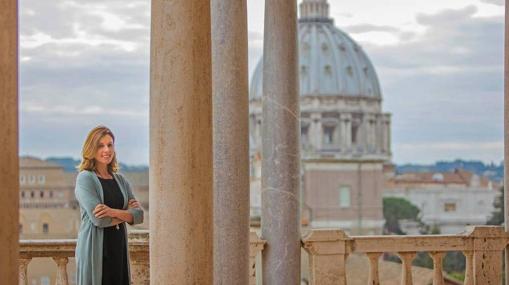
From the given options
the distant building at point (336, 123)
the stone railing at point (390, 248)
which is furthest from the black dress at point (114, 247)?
the distant building at point (336, 123)

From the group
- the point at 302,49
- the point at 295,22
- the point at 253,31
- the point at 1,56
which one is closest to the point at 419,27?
the point at 302,49

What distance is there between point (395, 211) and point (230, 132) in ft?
594

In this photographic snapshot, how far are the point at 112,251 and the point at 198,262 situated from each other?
5.05 feet

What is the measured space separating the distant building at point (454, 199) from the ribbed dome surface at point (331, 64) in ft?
58.1

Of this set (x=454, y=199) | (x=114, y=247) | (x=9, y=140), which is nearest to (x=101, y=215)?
(x=114, y=247)

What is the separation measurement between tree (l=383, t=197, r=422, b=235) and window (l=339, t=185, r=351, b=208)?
257 inches

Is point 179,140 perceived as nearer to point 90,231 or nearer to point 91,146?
Result: point 91,146

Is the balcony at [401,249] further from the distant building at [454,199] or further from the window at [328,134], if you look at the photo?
the window at [328,134]

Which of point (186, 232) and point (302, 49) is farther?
point (302, 49)

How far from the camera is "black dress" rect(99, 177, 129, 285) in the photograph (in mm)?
10930

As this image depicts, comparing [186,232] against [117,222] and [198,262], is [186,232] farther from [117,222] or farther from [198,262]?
[117,222]

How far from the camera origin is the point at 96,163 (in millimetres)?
10953

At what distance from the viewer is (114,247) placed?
11008 millimetres

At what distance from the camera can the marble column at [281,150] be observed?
16594mm
